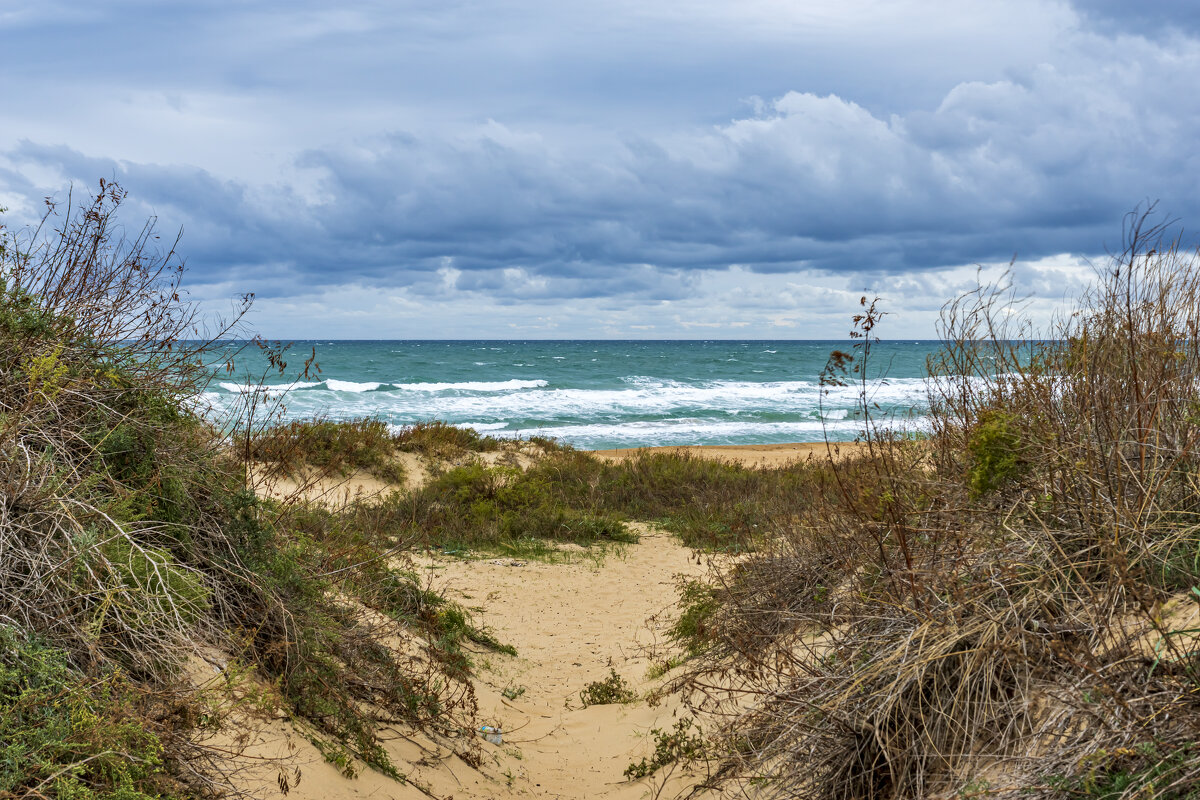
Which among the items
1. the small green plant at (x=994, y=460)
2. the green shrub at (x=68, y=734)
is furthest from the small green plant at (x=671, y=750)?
the green shrub at (x=68, y=734)

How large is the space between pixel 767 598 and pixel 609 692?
4.87 ft

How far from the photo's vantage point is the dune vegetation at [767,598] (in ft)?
9.06

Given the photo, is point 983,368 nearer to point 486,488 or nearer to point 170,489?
point 170,489

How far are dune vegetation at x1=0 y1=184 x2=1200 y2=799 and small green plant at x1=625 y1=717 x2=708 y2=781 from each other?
19mm

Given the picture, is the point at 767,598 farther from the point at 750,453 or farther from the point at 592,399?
the point at 592,399

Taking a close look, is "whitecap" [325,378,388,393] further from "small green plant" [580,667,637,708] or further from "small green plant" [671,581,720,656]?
"small green plant" [580,667,637,708]

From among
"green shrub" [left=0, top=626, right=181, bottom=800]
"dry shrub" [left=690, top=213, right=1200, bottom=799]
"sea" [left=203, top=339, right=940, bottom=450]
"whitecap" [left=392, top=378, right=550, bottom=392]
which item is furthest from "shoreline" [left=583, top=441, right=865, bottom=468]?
"whitecap" [left=392, top=378, right=550, bottom=392]

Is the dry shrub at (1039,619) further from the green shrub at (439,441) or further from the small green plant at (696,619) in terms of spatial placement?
the green shrub at (439,441)

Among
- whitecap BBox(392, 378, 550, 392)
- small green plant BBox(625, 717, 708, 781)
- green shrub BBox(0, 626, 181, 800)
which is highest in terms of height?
whitecap BBox(392, 378, 550, 392)

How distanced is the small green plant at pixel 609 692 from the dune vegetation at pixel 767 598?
0.06ft

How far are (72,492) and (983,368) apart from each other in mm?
5655

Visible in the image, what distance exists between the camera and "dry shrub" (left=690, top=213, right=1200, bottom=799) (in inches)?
102

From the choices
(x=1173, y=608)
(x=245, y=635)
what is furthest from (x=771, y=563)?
(x=245, y=635)

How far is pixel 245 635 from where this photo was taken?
14.1ft
